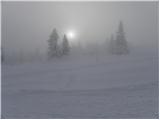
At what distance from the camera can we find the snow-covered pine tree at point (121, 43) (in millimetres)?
11877

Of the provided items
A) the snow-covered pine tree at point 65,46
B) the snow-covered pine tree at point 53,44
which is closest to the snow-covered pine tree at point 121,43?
the snow-covered pine tree at point 65,46

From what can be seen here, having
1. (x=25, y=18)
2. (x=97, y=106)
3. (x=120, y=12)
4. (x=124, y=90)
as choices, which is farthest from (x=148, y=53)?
(x=97, y=106)

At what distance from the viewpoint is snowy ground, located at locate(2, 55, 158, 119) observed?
6379mm

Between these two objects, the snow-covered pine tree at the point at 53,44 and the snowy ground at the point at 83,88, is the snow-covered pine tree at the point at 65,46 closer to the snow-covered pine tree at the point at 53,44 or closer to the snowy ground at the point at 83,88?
the snow-covered pine tree at the point at 53,44

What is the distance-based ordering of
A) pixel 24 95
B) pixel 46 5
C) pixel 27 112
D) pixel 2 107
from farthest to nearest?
pixel 46 5
pixel 24 95
pixel 2 107
pixel 27 112

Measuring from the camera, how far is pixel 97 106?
268 inches

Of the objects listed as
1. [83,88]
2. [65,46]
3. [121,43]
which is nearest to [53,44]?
[65,46]

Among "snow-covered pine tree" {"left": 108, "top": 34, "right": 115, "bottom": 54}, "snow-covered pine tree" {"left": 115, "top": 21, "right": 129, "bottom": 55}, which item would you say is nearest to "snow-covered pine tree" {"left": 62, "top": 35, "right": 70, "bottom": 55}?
"snow-covered pine tree" {"left": 108, "top": 34, "right": 115, "bottom": 54}

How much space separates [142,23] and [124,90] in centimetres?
521

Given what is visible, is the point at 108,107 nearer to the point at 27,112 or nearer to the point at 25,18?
the point at 27,112

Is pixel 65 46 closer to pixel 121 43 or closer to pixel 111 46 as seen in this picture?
pixel 111 46

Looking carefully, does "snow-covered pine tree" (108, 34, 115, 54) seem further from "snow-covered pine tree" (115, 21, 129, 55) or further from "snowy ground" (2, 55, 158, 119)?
"snowy ground" (2, 55, 158, 119)

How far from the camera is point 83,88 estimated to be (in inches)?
382

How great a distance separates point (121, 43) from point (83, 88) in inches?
154
